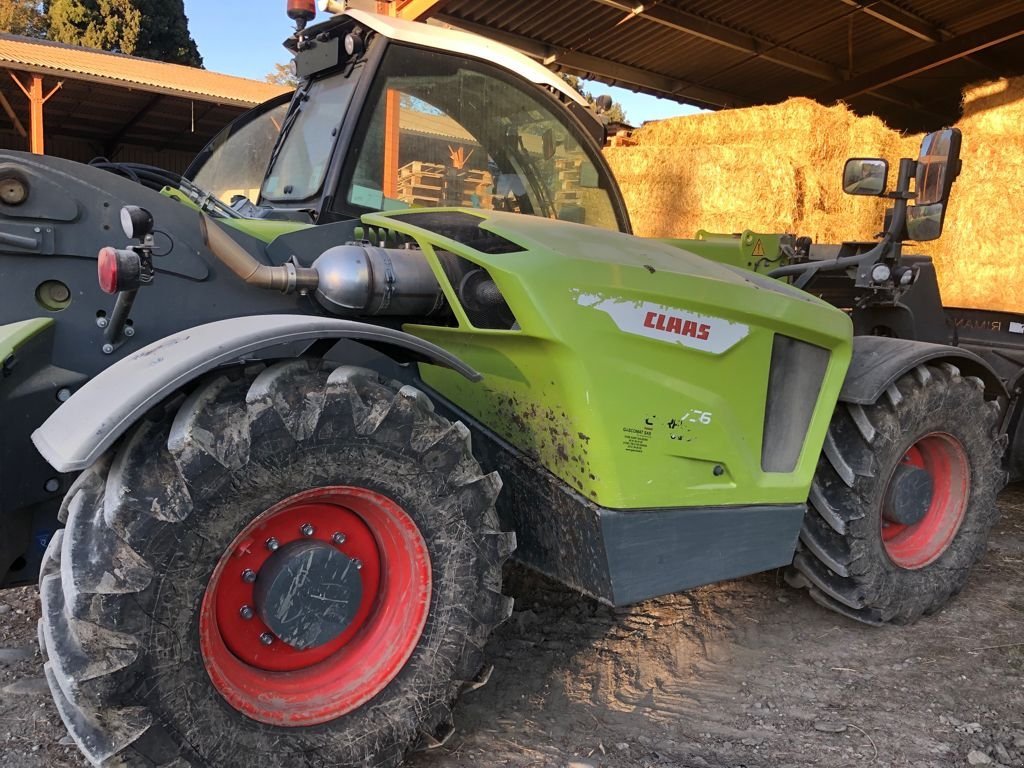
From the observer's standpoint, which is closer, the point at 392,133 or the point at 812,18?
the point at 392,133

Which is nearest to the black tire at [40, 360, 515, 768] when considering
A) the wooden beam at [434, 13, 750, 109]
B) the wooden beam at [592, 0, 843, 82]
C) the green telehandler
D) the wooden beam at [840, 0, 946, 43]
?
the green telehandler

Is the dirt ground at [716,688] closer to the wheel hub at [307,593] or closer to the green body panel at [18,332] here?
the wheel hub at [307,593]

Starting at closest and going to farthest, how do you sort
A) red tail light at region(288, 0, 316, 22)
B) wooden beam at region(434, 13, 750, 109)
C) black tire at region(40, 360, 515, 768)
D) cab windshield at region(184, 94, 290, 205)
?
black tire at region(40, 360, 515, 768), red tail light at region(288, 0, 316, 22), cab windshield at region(184, 94, 290, 205), wooden beam at region(434, 13, 750, 109)

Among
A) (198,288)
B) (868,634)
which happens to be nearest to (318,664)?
(198,288)

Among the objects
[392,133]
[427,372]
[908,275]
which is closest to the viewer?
[427,372]

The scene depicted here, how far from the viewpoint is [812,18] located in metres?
10.2

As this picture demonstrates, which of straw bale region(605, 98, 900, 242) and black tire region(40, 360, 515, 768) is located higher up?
straw bale region(605, 98, 900, 242)

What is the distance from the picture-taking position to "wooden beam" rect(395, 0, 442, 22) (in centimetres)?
693

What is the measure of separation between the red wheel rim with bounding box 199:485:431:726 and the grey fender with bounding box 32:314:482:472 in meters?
0.39

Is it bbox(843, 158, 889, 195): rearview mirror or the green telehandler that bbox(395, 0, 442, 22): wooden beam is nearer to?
the green telehandler

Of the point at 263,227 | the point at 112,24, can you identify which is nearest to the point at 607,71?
the point at 263,227

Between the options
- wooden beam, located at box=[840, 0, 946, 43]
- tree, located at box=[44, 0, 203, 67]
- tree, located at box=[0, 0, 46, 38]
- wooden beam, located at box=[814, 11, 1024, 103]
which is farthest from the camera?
tree, located at box=[0, 0, 46, 38]

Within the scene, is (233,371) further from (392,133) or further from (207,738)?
(392,133)

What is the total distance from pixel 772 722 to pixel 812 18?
32.4ft
